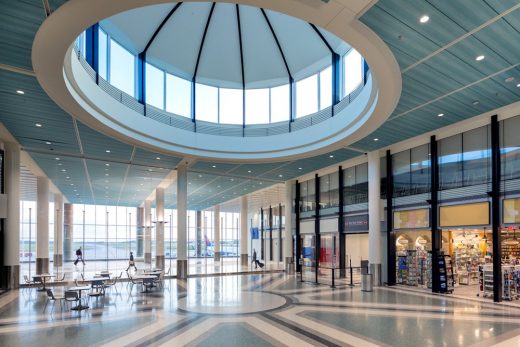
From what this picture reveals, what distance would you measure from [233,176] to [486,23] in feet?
49.6

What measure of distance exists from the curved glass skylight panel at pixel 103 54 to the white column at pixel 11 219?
5511mm

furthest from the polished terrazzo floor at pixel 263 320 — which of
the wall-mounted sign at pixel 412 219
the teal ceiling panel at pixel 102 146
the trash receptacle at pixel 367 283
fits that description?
the teal ceiling panel at pixel 102 146

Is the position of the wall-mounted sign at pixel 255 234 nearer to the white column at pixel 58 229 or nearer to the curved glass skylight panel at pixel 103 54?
the white column at pixel 58 229

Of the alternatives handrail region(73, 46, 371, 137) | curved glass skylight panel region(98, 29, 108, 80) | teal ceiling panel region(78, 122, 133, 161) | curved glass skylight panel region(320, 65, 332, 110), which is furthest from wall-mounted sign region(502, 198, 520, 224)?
curved glass skylight panel region(98, 29, 108, 80)

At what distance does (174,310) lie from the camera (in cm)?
1020

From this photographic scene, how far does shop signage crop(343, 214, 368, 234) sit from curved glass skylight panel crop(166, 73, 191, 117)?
9.04 m

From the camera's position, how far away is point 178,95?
52.5ft

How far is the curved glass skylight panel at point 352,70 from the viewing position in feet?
41.3

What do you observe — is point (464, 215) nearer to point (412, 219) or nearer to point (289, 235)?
point (412, 219)

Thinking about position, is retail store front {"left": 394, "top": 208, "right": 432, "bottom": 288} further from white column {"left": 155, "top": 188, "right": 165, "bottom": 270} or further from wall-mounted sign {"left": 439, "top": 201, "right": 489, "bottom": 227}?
white column {"left": 155, "top": 188, "right": 165, "bottom": 270}

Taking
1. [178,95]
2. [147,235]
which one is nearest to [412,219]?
[178,95]

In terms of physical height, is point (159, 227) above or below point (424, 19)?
below

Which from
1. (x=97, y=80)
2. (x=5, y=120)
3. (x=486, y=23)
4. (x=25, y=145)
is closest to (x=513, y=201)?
(x=486, y=23)

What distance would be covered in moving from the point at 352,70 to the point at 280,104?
4562 mm
